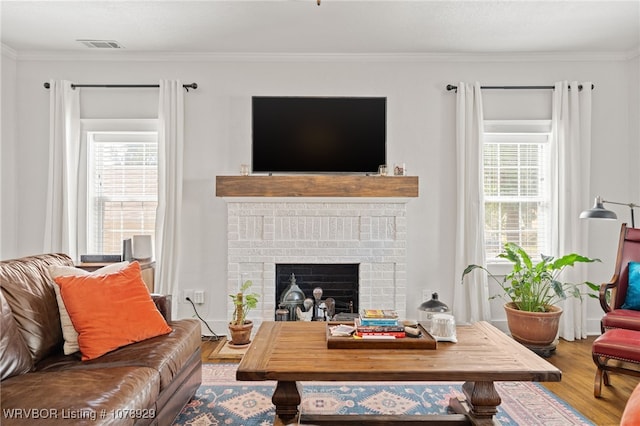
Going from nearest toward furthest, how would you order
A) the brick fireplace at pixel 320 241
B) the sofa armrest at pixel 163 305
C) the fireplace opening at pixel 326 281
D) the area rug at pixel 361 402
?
the area rug at pixel 361 402, the sofa armrest at pixel 163 305, the brick fireplace at pixel 320 241, the fireplace opening at pixel 326 281

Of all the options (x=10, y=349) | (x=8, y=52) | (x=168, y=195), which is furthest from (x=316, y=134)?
(x=8, y=52)

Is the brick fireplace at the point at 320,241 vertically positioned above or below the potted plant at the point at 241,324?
above

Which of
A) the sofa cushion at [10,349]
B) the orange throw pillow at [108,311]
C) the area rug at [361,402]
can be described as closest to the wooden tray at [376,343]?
the area rug at [361,402]

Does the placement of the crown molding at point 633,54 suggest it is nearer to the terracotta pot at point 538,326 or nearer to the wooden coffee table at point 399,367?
the terracotta pot at point 538,326

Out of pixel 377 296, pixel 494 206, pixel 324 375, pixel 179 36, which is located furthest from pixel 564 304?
pixel 179 36

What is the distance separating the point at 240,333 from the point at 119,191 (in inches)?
74.9

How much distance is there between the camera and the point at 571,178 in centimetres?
372

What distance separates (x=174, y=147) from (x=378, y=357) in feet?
9.23

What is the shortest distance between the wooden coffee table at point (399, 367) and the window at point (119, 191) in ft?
7.74

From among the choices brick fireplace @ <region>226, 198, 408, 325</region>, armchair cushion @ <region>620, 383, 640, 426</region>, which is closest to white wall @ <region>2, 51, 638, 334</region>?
brick fireplace @ <region>226, 198, 408, 325</region>

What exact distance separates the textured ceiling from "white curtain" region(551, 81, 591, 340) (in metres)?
0.51

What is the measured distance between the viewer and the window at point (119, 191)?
389 centimetres

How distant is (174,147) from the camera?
12.2 feet

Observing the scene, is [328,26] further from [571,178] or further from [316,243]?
[571,178]
